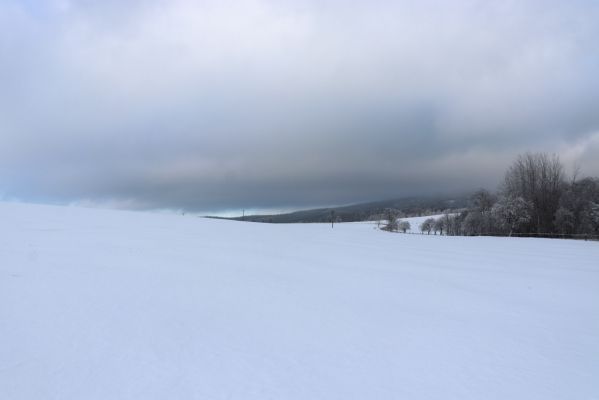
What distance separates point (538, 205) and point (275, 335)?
46.4m

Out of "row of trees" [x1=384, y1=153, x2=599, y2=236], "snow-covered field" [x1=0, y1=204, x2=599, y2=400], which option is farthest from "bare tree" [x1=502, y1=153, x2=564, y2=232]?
"snow-covered field" [x1=0, y1=204, x2=599, y2=400]

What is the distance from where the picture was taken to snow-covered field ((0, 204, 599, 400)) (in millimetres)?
2461

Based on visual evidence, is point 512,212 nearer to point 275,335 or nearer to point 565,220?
point 565,220

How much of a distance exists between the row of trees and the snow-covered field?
34.0 metres

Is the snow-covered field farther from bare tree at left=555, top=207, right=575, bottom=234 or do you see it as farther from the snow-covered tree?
bare tree at left=555, top=207, right=575, bottom=234

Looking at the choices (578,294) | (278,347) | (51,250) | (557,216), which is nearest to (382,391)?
(278,347)

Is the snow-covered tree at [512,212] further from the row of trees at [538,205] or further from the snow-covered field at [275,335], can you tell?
the snow-covered field at [275,335]

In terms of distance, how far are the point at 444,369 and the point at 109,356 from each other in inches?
114

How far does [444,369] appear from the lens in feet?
9.34

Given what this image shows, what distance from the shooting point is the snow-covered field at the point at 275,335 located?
2.46 meters

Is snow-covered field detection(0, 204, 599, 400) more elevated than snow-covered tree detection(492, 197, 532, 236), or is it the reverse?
snow-covered tree detection(492, 197, 532, 236)

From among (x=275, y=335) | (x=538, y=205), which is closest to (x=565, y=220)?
(x=538, y=205)

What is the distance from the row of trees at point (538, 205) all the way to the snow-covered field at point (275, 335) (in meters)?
34.0

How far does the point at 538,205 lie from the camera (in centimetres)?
3925
